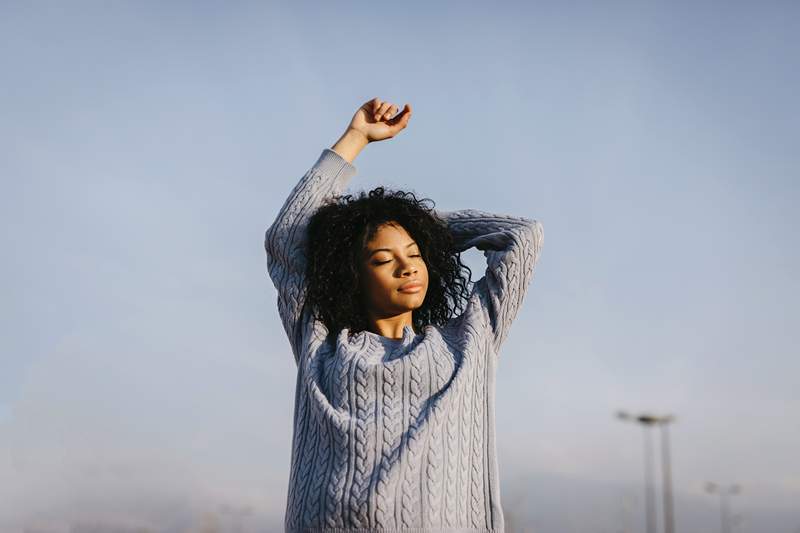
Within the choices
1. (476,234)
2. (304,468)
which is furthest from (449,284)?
(304,468)

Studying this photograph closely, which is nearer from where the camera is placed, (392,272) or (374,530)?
(374,530)

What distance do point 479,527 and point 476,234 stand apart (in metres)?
1.20

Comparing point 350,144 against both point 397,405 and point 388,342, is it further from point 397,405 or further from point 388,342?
point 397,405

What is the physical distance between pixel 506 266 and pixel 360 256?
54 cm

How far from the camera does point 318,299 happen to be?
375cm

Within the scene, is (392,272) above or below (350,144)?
below

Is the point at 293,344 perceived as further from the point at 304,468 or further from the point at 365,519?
the point at 365,519

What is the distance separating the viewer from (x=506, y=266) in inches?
149

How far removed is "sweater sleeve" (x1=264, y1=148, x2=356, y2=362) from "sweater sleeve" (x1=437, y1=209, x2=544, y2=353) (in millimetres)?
637

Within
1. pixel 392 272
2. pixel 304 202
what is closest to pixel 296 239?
pixel 304 202

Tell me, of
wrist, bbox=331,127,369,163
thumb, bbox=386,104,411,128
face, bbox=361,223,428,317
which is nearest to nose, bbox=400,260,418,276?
face, bbox=361,223,428,317

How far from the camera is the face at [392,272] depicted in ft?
12.0

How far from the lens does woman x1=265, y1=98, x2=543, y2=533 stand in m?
3.27

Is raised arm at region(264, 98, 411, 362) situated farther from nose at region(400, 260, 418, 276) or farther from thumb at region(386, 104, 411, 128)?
nose at region(400, 260, 418, 276)
